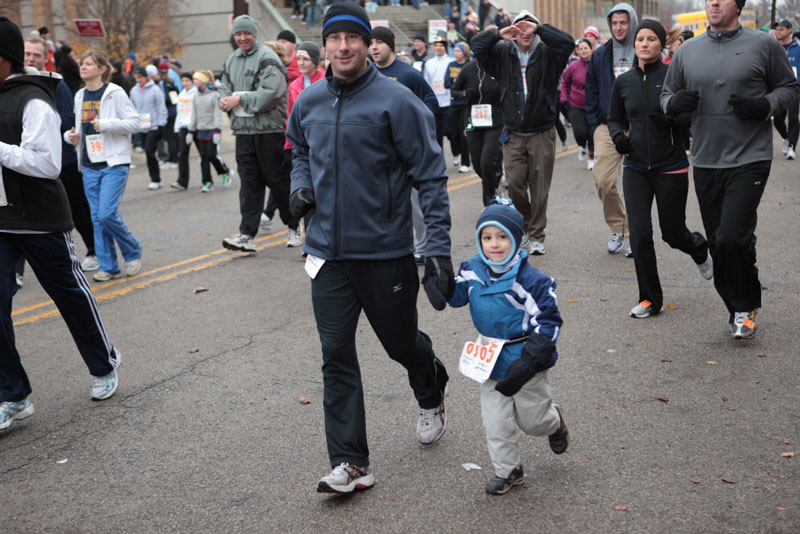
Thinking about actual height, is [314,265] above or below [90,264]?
above

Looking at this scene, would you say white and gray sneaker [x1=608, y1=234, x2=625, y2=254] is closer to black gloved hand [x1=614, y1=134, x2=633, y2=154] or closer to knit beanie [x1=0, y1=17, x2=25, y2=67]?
black gloved hand [x1=614, y1=134, x2=633, y2=154]

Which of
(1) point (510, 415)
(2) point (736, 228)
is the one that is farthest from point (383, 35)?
(1) point (510, 415)

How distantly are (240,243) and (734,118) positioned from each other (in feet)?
16.8

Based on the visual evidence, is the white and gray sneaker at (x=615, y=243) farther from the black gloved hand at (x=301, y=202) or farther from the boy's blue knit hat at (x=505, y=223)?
the black gloved hand at (x=301, y=202)

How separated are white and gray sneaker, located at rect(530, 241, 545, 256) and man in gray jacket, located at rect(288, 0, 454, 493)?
4955 mm

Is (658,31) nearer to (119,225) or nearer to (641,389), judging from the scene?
(641,389)

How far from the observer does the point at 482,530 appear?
363cm

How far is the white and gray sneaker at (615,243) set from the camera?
883cm

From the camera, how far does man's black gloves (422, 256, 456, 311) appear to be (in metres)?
3.83

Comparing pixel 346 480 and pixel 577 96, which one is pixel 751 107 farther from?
pixel 577 96

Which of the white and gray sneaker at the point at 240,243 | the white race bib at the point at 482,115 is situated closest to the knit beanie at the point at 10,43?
the white and gray sneaker at the point at 240,243

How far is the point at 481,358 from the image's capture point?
3.86 m

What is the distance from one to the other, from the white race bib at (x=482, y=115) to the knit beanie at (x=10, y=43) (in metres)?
5.35

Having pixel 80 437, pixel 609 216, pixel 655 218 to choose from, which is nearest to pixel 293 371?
pixel 80 437
